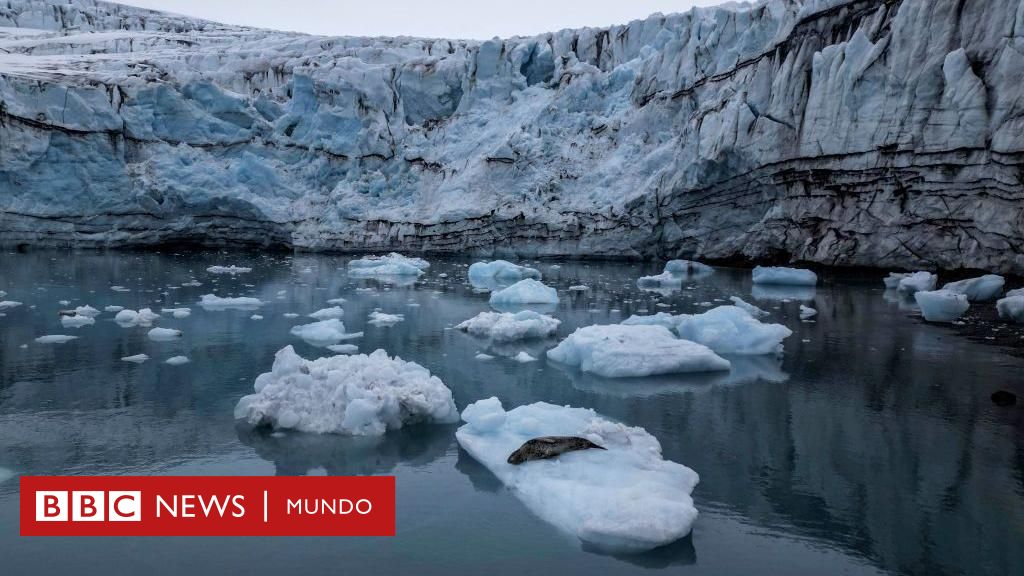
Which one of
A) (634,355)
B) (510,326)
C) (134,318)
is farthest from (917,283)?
(134,318)

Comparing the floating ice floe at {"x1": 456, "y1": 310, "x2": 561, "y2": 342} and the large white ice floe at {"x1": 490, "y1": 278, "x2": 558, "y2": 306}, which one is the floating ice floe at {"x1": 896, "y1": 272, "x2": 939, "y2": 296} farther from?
the floating ice floe at {"x1": 456, "y1": 310, "x2": 561, "y2": 342}

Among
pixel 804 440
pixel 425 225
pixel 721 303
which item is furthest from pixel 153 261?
pixel 804 440

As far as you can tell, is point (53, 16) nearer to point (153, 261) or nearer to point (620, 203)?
point (153, 261)

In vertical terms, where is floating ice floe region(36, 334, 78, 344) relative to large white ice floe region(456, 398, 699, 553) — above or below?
below

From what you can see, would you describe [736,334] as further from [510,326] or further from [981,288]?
[981,288]

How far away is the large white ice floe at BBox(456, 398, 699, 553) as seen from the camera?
323cm

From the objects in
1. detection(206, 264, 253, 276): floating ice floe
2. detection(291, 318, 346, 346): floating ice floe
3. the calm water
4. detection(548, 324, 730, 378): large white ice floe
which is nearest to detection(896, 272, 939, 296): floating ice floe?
the calm water

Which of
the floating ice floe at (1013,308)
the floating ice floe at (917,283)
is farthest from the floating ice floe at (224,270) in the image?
the floating ice floe at (1013,308)

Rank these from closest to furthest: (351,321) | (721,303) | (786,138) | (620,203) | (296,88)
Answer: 1. (351,321)
2. (721,303)
3. (786,138)
4. (620,203)
5. (296,88)

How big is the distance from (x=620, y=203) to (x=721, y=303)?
10152 mm

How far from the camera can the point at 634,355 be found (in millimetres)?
6812

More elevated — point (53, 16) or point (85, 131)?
point (53, 16)

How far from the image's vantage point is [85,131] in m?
22.8

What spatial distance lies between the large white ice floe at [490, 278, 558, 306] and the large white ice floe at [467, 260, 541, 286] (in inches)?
169
